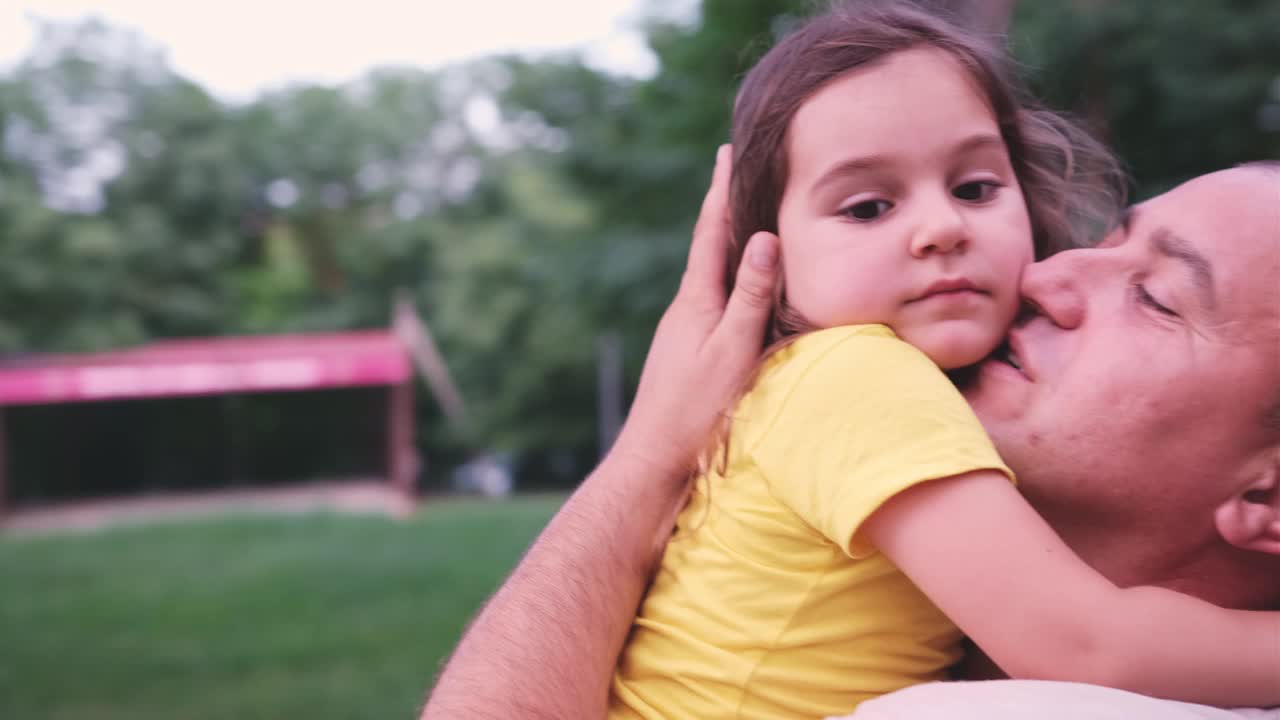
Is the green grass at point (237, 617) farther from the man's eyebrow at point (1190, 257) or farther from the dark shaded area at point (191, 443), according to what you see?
the dark shaded area at point (191, 443)

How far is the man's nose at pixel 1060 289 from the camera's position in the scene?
1.48 metres

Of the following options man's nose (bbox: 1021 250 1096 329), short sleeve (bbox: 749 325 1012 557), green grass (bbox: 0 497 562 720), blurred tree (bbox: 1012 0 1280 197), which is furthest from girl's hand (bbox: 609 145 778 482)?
blurred tree (bbox: 1012 0 1280 197)

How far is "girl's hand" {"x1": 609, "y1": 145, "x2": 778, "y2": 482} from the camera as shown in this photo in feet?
5.64

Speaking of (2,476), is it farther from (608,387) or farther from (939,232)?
(939,232)

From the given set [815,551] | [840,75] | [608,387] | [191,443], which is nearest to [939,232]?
[840,75]

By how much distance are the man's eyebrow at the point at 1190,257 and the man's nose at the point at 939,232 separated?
23 centimetres

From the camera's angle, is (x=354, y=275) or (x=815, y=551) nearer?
(x=815, y=551)

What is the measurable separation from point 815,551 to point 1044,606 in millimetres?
297

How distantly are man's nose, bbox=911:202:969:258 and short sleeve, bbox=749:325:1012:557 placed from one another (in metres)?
0.12

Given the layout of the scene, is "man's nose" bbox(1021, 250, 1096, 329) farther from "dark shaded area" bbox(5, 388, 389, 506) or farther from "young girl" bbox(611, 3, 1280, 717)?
"dark shaded area" bbox(5, 388, 389, 506)

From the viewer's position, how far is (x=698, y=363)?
1768 mm

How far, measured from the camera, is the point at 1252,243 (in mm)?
1354

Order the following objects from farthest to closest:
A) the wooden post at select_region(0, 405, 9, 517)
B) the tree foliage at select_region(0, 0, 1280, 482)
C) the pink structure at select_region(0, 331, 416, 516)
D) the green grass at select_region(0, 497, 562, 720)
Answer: the wooden post at select_region(0, 405, 9, 517) → the pink structure at select_region(0, 331, 416, 516) → the tree foliage at select_region(0, 0, 1280, 482) → the green grass at select_region(0, 497, 562, 720)

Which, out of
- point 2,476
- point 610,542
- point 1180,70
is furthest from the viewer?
point 2,476
